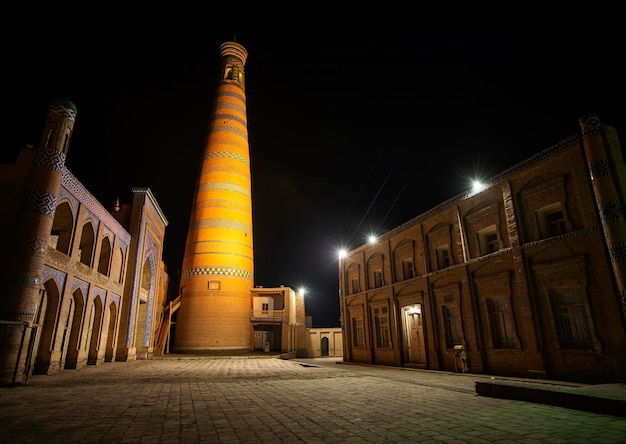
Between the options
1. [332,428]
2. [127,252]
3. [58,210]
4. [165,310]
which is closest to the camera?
[332,428]

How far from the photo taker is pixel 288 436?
13.6 ft

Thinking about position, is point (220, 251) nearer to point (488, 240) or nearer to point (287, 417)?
point (488, 240)

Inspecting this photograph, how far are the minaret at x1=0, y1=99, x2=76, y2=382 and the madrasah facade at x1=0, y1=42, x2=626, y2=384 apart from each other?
0.04 m

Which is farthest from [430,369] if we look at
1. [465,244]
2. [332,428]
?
[332,428]

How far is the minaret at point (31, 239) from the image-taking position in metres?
9.59

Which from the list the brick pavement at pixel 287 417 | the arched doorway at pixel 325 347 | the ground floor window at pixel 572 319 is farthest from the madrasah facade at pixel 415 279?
the arched doorway at pixel 325 347

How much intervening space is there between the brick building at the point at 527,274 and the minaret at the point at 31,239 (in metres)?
14.1

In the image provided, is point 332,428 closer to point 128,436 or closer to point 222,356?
point 128,436

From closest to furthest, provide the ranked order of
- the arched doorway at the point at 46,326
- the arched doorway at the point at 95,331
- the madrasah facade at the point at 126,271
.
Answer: the madrasah facade at the point at 126,271, the arched doorway at the point at 46,326, the arched doorway at the point at 95,331

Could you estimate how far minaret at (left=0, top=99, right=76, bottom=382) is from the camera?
9.59 meters

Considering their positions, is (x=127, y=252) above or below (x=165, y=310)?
above

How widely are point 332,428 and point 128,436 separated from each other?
237cm

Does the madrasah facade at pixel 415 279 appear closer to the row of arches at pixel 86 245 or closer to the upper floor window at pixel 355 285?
the row of arches at pixel 86 245

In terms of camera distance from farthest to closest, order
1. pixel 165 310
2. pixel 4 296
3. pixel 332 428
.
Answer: pixel 165 310 < pixel 4 296 < pixel 332 428
